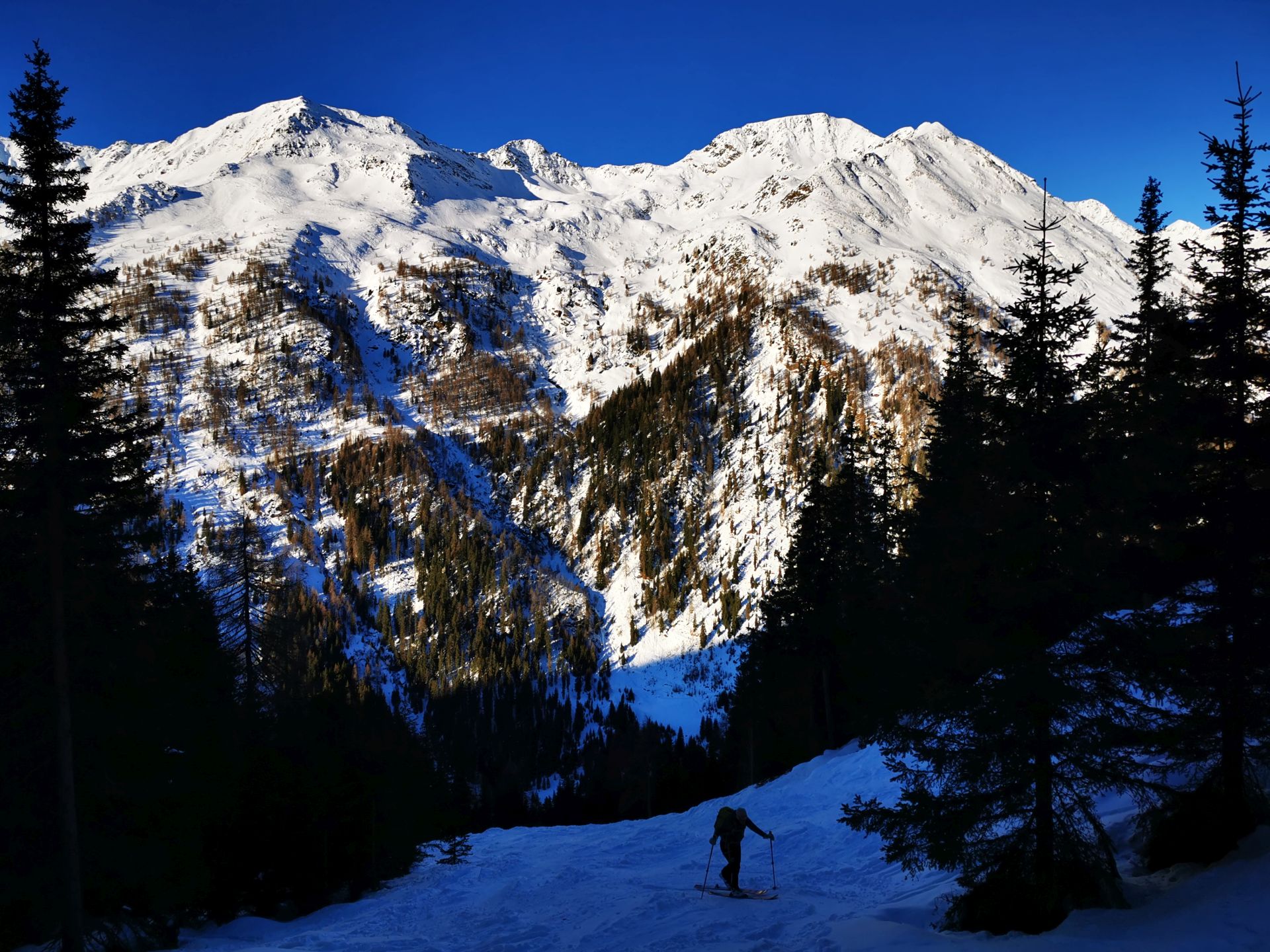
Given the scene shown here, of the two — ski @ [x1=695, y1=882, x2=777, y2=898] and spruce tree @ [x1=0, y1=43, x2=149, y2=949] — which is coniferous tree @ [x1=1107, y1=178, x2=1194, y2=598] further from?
spruce tree @ [x1=0, y1=43, x2=149, y2=949]

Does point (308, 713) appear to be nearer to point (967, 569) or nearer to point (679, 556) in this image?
point (967, 569)

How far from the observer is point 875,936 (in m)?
10.4

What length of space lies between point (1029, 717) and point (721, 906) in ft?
21.9

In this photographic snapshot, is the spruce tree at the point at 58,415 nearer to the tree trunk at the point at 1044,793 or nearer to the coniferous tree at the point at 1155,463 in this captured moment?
the tree trunk at the point at 1044,793

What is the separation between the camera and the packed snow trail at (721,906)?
9.20m

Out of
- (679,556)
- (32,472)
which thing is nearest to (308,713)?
(32,472)

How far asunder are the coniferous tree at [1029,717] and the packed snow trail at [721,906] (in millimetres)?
772

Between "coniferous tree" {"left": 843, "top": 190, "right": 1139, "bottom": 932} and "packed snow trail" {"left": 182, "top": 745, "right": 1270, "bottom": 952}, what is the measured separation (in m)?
0.77

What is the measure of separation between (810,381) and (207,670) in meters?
155

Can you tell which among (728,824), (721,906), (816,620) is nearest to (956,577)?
(728,824)

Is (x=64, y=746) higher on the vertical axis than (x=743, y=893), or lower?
higher

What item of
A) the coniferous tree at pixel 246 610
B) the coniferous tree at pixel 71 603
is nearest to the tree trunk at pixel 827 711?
the coniferous tree at pixel 246 610

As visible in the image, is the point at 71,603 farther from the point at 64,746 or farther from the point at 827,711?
the point at 827,711

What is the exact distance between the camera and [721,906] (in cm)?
1350
